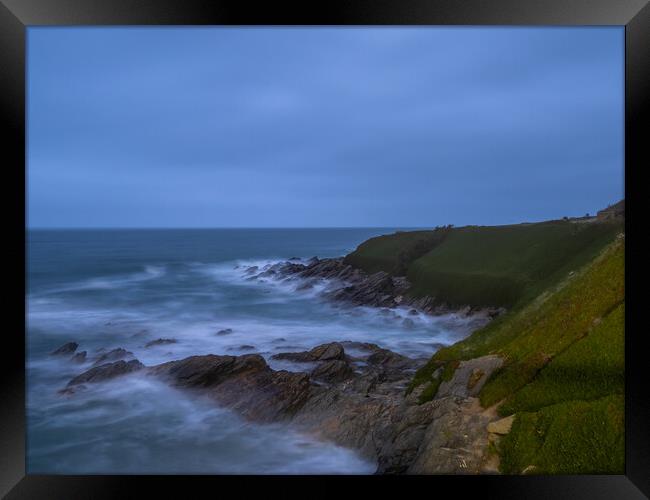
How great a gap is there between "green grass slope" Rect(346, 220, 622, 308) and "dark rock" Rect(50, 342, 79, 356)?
45.4ft

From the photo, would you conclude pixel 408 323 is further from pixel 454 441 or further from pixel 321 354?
pixel 454 441

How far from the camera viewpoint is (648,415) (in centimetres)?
523

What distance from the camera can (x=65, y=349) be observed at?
13445mm

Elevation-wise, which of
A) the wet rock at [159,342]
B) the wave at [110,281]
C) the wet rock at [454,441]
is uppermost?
the wave at [110,281]

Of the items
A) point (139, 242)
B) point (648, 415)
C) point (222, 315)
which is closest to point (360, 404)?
point (648, 415)

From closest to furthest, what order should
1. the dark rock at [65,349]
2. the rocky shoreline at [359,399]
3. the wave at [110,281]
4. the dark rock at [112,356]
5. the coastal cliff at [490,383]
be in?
the coastal cliff at [490,383] < the rocky shoreline at [359,399] < the dark rock at [112,356] < the dark rock at [65,349] < the wave at [110,281]

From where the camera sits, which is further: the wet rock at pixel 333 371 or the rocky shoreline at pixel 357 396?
the wet rock at pixel 333 371

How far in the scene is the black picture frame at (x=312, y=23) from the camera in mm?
5191

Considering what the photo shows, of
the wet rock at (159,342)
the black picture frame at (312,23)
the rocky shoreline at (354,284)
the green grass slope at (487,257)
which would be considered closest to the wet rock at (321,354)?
the wet rock at (159,342)

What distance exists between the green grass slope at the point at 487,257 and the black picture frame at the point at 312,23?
22.1 ft

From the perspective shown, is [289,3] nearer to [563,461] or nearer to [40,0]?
[40,0]

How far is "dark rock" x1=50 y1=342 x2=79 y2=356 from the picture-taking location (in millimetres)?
13216

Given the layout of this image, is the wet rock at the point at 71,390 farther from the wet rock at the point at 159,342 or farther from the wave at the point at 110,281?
the wave at the point at 110,281

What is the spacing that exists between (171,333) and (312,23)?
13.7 m
